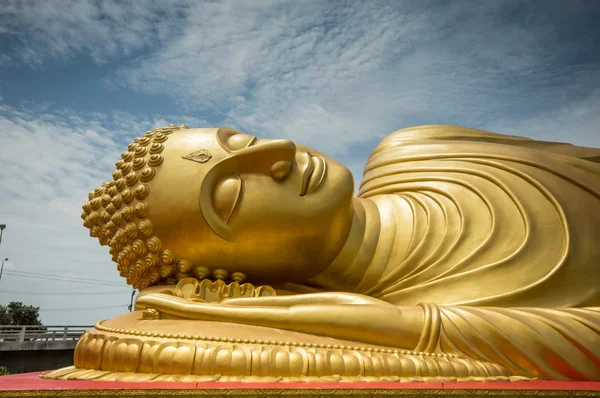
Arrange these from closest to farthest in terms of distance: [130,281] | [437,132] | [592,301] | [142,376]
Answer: [142,376], [592,301], [130,281], [437,132]

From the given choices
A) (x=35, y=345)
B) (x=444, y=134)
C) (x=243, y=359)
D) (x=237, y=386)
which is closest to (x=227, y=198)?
(x=243, y=359)

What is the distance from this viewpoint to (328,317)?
2658 mm

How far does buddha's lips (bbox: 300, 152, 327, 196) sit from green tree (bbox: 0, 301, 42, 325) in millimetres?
18001

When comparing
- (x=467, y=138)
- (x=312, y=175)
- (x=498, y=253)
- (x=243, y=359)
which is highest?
(x=467, y=138)

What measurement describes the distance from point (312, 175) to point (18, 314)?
1824 centimetres

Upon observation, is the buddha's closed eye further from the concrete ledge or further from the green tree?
the green tree

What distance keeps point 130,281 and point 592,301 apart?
130 inches

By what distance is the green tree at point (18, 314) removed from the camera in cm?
1761

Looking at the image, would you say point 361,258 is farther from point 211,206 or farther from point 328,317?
point 211,206

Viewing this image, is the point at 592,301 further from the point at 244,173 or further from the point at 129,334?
the point at 129,334

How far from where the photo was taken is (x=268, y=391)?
198 centimetres

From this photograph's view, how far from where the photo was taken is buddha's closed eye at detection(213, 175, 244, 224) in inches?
130

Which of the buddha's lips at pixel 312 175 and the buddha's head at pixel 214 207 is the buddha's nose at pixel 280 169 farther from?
the buddha's lips at pixel 312 175

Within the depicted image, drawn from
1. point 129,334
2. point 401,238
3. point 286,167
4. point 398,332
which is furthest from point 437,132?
point 129,334
